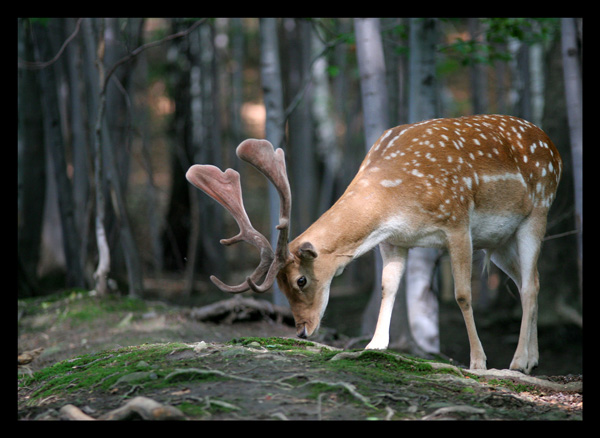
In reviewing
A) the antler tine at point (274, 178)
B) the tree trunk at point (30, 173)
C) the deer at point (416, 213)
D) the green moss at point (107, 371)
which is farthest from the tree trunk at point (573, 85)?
the tree trunk at point (30, 173)

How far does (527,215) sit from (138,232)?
22020 mm

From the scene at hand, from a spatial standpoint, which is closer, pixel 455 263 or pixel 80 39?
pixel 455 263

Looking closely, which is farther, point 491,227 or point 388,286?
point 491,227

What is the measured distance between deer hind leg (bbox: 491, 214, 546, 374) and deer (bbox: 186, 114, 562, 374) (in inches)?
0.4

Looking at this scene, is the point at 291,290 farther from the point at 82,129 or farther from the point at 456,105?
the point at 456,105

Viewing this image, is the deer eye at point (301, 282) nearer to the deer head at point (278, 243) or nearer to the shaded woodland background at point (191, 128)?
the deer head at point (278, 243)

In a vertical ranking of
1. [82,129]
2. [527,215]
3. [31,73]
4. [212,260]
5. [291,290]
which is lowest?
[212,260]

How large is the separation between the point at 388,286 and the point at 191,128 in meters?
14.9

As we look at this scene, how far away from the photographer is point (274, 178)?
5.89 meters

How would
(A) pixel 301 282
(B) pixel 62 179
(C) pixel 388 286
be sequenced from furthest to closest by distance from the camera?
(B) pixel 62 179, (C) pixel 388 286, (A) pixel 301 282

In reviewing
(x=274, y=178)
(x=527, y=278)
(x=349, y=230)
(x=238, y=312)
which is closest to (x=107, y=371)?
(x=274, y=178)

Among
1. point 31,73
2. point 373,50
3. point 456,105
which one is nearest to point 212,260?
point 31,73

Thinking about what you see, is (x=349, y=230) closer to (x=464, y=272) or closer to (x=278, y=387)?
(x=464, y=272)

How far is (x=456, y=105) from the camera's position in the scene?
107 feet
